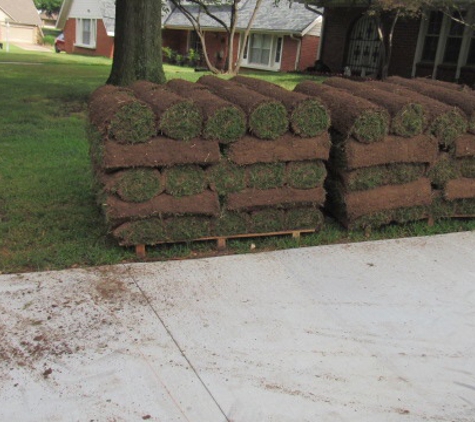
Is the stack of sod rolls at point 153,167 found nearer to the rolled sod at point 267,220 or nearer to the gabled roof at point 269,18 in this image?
the rolled sod at point 267,220

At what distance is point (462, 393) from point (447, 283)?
1.55m

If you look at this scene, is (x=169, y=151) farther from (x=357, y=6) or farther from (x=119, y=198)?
(x=357, y=6)

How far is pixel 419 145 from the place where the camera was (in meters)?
5.34

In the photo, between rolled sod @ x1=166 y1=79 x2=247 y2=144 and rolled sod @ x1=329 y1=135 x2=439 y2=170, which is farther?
rolled sod @ x1=329 y1=135 x2=439 y2=170

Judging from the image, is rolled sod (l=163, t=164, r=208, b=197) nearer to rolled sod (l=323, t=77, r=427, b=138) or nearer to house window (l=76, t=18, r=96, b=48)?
rolled sod (l=323, t=77, r=427, b=138)

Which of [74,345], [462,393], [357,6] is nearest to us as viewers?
[462,393]

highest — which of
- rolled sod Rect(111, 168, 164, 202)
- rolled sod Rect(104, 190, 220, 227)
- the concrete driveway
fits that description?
rolled sod Rect(111, 168, 164, 202)

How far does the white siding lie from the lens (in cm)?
3672

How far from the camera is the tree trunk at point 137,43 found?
31.5 ft

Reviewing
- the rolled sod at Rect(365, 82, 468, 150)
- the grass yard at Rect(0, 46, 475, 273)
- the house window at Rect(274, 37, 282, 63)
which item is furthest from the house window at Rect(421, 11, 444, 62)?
the rolled sod at Rect(365, 82, 468, 150)

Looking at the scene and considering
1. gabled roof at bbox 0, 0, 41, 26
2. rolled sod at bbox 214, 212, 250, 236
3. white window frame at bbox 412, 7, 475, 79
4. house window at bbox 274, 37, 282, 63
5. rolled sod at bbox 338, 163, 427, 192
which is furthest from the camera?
gabled roof at bbox 0, 0, 41, 26

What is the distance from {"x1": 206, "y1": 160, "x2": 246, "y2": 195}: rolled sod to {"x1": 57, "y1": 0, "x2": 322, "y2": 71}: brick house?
23.6m

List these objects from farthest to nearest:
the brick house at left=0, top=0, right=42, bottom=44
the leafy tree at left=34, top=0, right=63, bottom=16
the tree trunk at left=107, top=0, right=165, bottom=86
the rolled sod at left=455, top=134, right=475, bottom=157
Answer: the leafy tree at left=34, top=0, right=63, bottom=16, the brick house at left=0, top=0, right=42, bottom=44, the tree trunk at left=107, top=0, right=165, bottom=86, the rolled sod at left=455, top=134, right=475, bottom=157

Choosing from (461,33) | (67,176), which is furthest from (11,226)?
(461,33)
